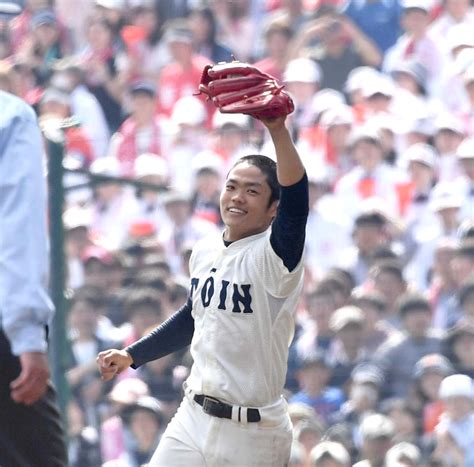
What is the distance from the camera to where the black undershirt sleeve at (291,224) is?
3729 millimetres

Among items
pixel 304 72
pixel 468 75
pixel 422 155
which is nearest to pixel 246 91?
pixel 422 155

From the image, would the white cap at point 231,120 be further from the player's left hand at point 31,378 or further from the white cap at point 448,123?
the player's left hand at point 31,378

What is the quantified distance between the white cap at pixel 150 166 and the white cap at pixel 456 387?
193 cm

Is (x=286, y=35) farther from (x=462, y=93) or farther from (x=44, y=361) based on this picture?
(x=44, y=361)

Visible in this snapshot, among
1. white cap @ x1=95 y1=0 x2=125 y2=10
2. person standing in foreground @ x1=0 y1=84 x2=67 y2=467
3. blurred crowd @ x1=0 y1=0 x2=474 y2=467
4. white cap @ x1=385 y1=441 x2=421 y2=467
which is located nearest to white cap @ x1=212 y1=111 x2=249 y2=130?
blurred crowd @ x1=0 y1=0 x2=474 y2=467

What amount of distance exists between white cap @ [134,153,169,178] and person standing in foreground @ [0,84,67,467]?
9.34 ft

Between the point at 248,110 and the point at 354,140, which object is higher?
the point at 248,110

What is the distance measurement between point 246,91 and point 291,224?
404mm

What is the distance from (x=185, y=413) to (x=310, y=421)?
8.49 feet

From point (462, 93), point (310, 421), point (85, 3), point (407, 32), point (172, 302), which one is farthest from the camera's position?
point (85, 3)

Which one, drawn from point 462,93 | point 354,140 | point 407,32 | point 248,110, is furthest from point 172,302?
point 248,110

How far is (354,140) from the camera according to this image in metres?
7.33

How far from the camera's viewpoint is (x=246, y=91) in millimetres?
3740

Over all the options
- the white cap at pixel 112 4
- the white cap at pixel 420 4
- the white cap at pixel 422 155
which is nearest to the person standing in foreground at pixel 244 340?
the white cap at pixel 422 155
